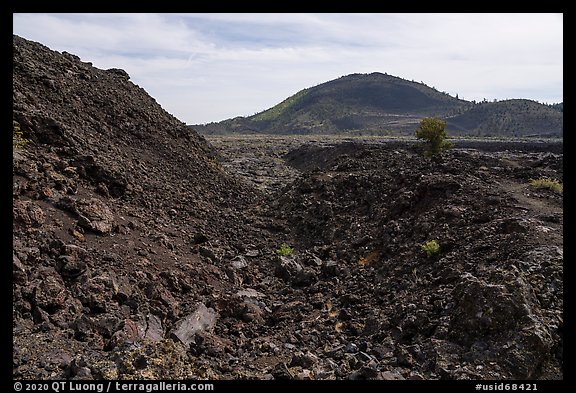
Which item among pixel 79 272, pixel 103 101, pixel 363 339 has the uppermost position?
pixel 103 101

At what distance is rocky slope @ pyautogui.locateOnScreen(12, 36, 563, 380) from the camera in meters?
6.09

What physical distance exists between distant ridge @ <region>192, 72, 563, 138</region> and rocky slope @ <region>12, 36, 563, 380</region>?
67802mm

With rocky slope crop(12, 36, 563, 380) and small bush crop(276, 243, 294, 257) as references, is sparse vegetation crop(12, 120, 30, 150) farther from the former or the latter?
small bush crop(276, 243, 294, 257)

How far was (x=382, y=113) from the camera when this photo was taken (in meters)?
109

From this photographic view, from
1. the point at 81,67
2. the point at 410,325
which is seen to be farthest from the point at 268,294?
the point at 81,67

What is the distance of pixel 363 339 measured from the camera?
7.38 m

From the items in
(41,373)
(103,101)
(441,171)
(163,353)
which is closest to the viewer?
(41,373)

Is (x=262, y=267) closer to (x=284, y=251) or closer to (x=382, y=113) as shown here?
(x=284, y=251)

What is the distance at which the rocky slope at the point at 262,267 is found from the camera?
609cm

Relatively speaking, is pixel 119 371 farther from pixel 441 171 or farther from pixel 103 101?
pixel 103 101

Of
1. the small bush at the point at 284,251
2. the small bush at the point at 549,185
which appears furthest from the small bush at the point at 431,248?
the small bush at the point at 549,185

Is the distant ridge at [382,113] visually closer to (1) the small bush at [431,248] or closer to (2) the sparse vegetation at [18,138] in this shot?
(1) the small bush at [431,248]

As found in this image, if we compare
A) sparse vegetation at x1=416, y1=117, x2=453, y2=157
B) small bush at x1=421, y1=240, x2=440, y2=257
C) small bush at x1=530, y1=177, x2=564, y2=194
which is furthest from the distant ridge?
small bush at x1=421, y1=240, x2=440, y2=257
